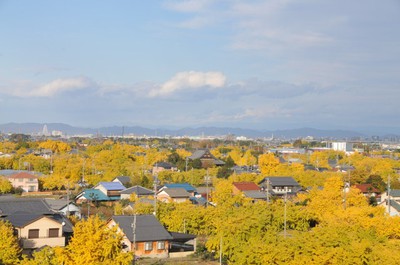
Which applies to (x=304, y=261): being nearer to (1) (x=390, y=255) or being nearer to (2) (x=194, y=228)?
(1) (x=390, y=255)

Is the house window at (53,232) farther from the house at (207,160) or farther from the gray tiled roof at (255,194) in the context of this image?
the house at (207,160)

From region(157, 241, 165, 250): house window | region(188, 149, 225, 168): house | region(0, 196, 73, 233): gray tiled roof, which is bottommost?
region(157, 241, 165, 250): house window

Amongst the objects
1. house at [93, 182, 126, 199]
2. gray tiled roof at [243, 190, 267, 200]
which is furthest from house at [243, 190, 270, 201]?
house at [93, 182, 126, 199]

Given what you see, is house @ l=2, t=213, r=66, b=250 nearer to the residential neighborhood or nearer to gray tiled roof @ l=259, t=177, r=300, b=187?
the residential neighborhood

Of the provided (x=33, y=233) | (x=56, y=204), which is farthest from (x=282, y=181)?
(x=33, y=233)

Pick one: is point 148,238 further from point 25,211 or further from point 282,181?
point 282,181

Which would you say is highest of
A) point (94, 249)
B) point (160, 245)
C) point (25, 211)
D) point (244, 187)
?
point (94, 249)

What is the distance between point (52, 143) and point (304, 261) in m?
59.6

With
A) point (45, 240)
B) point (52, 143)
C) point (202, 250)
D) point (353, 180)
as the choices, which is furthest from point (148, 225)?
point (52, 143)

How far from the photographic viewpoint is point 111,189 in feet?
106

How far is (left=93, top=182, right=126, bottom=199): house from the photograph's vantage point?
3197cm

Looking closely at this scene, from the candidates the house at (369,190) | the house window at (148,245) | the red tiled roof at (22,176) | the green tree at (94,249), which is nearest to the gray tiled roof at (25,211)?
the house window at (148,245)

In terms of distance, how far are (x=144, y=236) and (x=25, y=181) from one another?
19.8 meters

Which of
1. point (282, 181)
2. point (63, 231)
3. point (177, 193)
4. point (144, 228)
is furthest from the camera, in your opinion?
point (282, 181)
